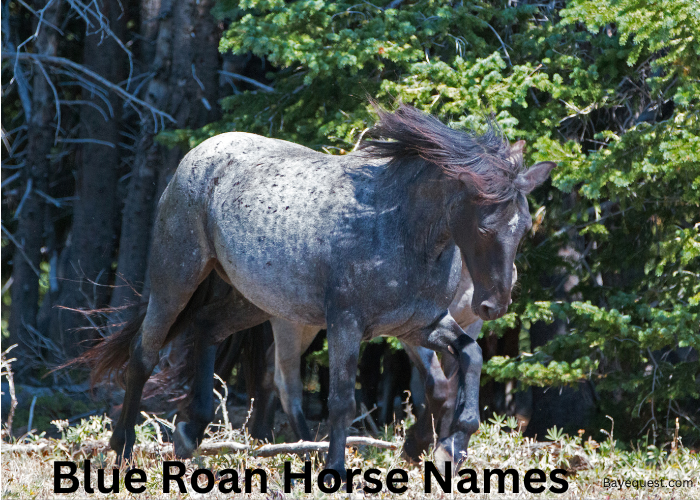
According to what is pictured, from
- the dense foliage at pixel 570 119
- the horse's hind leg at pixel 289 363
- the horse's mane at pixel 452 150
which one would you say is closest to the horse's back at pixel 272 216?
the horse's mane at pixel 452 150

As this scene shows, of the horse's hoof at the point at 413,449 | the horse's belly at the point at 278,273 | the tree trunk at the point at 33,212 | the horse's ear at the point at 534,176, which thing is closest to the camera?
the horse's ear at the point at 534,176

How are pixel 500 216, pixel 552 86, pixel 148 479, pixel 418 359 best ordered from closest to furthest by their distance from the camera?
pixel 500 216 → pixel 148 479 → pixel 418 359 → pixel 552 86

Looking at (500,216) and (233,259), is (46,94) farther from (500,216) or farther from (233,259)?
(500,216)

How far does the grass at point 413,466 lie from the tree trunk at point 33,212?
4.66 m

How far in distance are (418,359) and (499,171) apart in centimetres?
150

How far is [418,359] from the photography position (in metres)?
5.34

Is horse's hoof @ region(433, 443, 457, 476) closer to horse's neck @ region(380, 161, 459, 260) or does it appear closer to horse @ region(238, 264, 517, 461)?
horse @ region(238, 264, 517, 461)

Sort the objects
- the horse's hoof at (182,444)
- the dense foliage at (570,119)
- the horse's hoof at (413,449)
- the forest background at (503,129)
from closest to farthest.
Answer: the horse's hoof at (413,449) → the horse's hoof at (182,444) → the dense foliage at (570,119) → the forest background at (503,129)

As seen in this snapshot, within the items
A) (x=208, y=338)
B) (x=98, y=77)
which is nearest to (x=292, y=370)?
(x=208, y=338)

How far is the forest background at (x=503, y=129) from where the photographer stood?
21.4 feet

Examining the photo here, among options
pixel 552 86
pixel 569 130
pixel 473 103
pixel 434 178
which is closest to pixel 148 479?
pixel 434 178

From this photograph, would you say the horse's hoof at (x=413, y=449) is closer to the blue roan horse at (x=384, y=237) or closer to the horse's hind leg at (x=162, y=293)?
the blue roan horse at (x=384, y=237)

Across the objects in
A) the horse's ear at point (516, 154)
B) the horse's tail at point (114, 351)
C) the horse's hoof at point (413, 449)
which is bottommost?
the horse's hoof at point (413, 449)

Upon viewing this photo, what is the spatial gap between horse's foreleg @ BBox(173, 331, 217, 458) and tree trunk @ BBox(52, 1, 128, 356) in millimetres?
4703
